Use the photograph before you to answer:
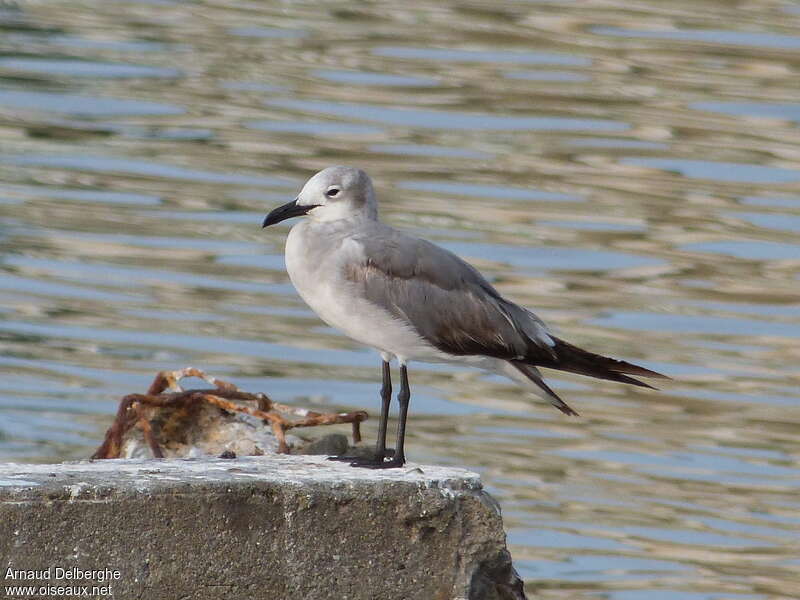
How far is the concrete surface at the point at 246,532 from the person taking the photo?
493cm

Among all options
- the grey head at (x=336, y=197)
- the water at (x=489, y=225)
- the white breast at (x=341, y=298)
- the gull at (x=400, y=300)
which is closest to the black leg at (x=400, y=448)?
the gull at (x=400, y=300)

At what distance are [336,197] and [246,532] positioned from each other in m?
1.52

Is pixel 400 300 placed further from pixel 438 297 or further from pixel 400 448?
pixel 400 448

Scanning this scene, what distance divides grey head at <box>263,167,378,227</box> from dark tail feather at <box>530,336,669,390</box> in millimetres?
690

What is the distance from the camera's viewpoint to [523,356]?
6336 mm

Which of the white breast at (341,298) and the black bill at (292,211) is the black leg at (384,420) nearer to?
the white breast at (341,298)

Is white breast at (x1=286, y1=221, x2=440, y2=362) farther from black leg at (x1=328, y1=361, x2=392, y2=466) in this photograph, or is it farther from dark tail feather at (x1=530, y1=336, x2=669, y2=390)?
dark tail feather at (x1=530, y1=336, x2=669, y2=390)

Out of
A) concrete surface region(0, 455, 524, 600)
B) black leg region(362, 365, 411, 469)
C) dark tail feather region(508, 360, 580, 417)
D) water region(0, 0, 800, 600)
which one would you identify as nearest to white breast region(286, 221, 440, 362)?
black leg region(362, 365, 411, 469)

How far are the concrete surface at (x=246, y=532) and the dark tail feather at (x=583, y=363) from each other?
954 millimetres

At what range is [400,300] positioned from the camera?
6.13 m

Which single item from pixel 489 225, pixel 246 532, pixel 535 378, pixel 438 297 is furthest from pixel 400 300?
pixel 489 225

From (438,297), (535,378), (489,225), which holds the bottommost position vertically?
(489,225)

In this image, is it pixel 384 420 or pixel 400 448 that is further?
pixel 384 420

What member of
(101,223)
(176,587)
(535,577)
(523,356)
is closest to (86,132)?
(101,223)
